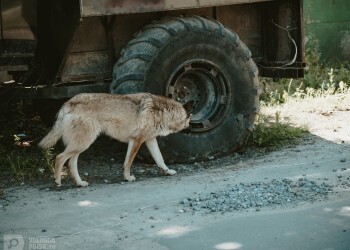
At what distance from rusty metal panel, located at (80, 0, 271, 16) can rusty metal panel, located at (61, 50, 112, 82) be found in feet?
2.56

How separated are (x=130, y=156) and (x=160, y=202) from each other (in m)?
1.07

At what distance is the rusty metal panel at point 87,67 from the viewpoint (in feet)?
24.5

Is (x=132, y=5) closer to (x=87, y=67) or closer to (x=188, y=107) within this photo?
(x=87, y=67)

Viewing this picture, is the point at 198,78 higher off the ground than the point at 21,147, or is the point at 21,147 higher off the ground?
the point at 198,78

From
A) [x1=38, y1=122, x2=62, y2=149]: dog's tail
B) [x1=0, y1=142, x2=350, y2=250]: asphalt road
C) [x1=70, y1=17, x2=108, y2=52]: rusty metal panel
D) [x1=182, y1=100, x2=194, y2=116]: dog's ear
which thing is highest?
[x1=70, y1=17, x2=108, y2=52]: rusty metal panel

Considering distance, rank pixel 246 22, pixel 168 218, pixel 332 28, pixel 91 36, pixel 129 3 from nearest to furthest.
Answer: pixel 168 218 < pixel 129 3 < pixel 91 36 < pixel 246 22 < pixel 332 28

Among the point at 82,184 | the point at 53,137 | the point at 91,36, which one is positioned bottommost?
the point at 82,184

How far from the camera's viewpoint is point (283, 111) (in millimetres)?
10211

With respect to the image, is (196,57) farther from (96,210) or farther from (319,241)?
(319,241)

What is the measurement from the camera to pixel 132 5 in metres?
7.07

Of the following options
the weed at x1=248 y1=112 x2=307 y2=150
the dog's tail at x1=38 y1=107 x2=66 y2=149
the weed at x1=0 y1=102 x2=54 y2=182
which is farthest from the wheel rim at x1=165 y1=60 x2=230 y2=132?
the weed at x1=0 y1=102 x2=54 y2=182

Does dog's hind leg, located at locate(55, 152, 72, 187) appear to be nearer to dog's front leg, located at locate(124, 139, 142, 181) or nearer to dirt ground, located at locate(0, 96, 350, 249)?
dirt ground, located at locate(0, 96, 350, 249)

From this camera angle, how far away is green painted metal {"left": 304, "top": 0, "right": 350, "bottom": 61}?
42.8 feet

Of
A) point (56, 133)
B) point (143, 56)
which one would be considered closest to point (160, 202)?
point (56, 133)
